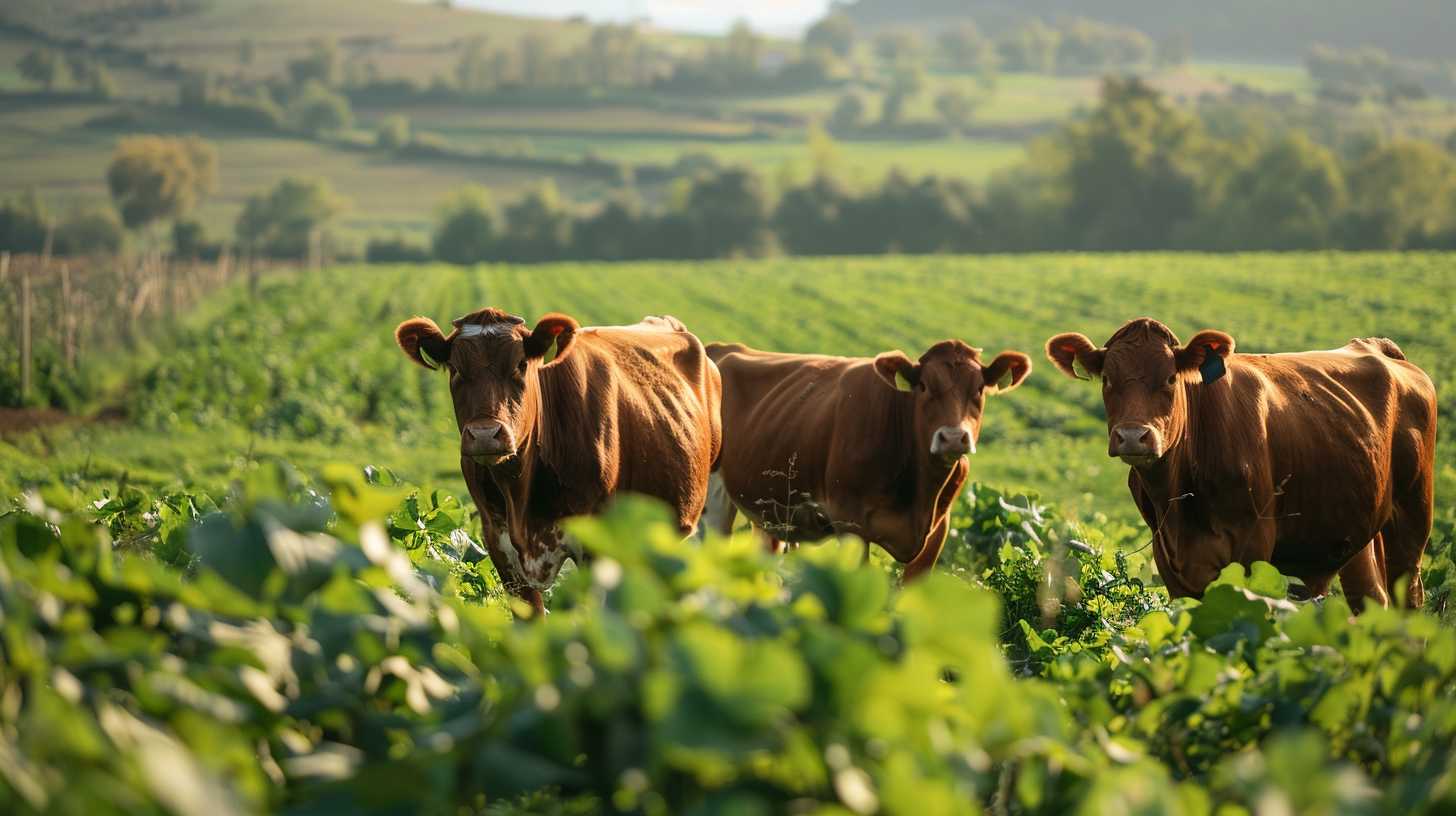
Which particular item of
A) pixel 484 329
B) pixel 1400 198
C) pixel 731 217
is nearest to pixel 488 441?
pixel 484 329

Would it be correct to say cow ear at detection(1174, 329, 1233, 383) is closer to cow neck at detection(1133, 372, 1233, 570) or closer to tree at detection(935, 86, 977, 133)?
cow neck at detection(1133, 372, 1233, 570)

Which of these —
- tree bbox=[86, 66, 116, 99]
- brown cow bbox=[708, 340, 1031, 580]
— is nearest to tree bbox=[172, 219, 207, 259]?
tree bbox=[86, 66, 116, 99]

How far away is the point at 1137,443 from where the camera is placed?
7020 millimetres

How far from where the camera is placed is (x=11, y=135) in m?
112

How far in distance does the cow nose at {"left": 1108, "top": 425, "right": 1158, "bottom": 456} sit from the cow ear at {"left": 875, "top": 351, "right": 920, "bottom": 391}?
1.86m

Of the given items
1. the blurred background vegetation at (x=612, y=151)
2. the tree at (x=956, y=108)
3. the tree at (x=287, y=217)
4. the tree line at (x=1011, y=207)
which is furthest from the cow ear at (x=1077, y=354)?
the tree at (x=956, y=108)

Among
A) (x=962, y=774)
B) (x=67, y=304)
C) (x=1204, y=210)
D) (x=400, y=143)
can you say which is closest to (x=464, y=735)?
(x=962, y=774)

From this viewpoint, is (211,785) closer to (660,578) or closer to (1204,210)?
(660,578)

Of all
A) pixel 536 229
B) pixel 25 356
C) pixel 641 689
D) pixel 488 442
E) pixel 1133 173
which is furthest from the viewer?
pixel 536 229

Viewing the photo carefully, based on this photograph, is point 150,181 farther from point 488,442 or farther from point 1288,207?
point 488,442

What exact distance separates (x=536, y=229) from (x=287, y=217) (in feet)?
57.9

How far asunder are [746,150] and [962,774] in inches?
5948

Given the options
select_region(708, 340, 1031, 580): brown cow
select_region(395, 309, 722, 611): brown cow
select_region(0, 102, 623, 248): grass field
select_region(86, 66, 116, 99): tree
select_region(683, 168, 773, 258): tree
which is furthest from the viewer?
select_region(86, 66, 116, 99): tree

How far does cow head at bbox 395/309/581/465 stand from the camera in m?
6.73
